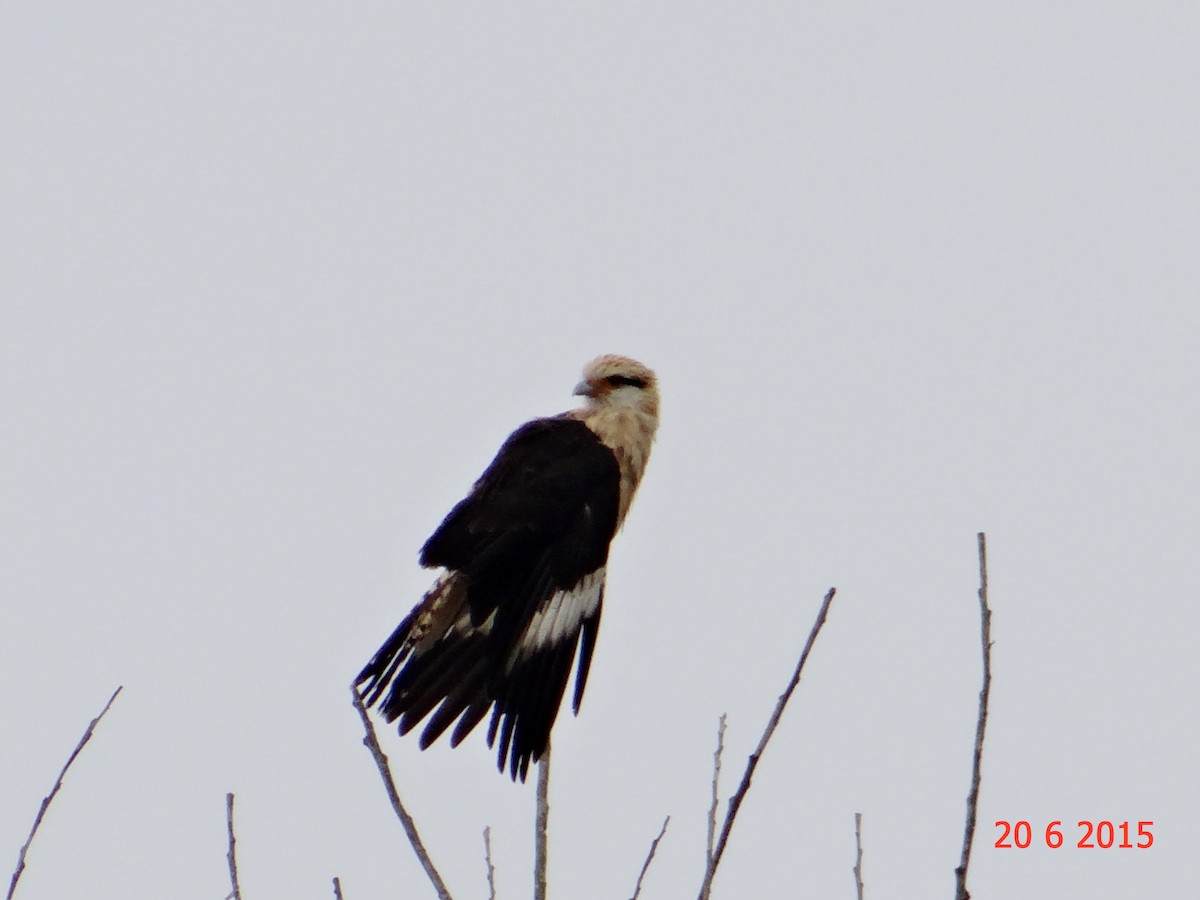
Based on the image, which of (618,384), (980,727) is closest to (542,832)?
(980,727)

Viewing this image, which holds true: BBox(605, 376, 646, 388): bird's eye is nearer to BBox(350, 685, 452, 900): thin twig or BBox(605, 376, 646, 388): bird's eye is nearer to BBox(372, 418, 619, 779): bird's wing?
BBox(372, 418, 619, 779): bird's wing

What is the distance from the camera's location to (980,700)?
260 centimetres

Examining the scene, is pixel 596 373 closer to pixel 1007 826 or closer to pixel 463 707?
pixel 463 707

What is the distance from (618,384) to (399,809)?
143 inches

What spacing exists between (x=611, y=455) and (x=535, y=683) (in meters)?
1.40

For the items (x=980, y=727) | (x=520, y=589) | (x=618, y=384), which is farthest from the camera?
(x=618, y=384)

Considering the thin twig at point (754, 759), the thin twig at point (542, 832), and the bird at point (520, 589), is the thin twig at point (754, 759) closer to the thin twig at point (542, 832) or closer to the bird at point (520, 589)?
the thin twig at point (542, 832)

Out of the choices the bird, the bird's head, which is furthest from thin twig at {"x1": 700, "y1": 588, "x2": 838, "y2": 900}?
the bird's head

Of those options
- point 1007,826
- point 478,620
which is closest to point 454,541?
point 478,620

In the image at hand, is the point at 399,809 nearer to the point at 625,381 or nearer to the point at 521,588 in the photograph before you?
the point at 521,588

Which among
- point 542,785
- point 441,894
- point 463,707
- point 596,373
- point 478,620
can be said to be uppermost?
point 596,373

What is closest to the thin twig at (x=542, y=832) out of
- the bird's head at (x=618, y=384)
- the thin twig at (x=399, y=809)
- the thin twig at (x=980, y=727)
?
the thin twig at (x=399, y=809)

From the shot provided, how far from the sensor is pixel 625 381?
6387 mm

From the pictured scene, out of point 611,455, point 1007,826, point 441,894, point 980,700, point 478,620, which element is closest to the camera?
point 980,700
